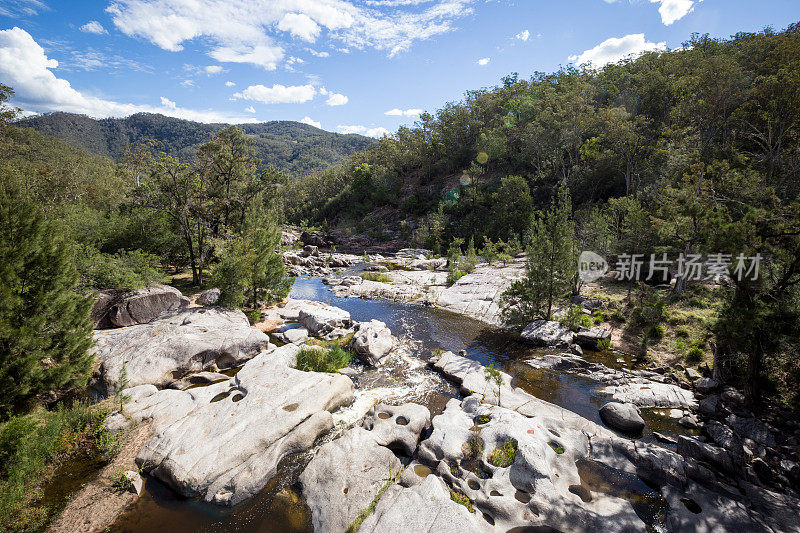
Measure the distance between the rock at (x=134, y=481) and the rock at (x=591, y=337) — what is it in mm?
21370

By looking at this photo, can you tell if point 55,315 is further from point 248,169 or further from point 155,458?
point 248,169

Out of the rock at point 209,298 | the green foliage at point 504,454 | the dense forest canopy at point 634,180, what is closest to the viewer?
the green foliage at point 504,454

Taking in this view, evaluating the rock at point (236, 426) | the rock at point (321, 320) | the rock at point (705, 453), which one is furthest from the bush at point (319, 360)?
the rock at point (705, 453)

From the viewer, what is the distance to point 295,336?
1969 centimetres

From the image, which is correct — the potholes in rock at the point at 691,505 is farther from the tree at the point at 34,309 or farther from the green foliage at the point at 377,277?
the green foliage at the point at 377,277

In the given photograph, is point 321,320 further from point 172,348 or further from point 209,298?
point 172,348

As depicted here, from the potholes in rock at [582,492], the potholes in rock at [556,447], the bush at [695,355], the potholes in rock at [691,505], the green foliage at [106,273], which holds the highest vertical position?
the green foliage at [106,273]

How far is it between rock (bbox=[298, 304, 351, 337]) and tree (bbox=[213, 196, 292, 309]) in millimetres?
3737

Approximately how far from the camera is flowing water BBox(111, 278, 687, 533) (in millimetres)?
8289

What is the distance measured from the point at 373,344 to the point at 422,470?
887 cm

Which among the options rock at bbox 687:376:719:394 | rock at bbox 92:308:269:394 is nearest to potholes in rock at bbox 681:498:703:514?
rock at bbox 687:376:719:394

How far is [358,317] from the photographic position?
1011 inches

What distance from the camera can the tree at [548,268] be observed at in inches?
762

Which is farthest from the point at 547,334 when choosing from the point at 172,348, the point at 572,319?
the point at 172,348
